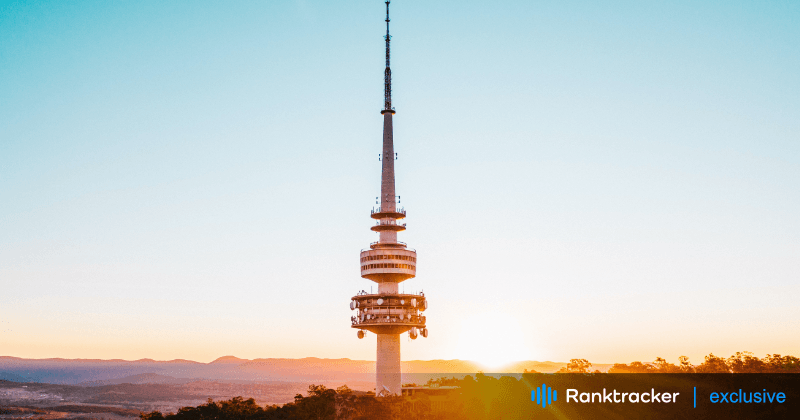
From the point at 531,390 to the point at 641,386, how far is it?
2248 centimetres

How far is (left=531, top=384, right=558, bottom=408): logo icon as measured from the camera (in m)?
134

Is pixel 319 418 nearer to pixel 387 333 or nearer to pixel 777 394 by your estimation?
pixel 387 333

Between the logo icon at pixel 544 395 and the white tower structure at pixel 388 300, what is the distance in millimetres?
30839

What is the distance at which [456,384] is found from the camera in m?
198

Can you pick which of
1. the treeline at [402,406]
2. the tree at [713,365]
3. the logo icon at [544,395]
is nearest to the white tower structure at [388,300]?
the treeline at [402,406]

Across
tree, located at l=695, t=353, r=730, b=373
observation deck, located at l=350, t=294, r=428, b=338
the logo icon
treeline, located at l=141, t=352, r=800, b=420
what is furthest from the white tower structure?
tree, located at l=695, t=353, r=730, b=373

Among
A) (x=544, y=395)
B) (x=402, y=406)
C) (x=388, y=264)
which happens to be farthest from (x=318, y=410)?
(x=544, y=395)

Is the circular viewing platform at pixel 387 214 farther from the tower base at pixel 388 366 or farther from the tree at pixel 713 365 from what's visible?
the tree at pixel 713 365

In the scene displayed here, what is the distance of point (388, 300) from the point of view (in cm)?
15538

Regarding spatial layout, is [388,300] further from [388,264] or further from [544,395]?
[544,395]

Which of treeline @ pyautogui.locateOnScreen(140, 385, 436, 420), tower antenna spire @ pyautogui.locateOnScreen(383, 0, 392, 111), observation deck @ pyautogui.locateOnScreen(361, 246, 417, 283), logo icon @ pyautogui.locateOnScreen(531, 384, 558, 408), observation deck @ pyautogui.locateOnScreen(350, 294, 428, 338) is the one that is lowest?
treeline @ pyautogui.locateOnScreen(140, 385, 436, 420)

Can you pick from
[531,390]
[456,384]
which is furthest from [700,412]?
[456,384]

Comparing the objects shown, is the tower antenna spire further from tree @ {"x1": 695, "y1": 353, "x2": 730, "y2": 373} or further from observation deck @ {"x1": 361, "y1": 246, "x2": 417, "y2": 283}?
tree @ {"x1": 695, "y1": 353, "x2": 730, "y2": 373}

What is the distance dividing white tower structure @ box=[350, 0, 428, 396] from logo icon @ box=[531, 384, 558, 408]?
101 feet
